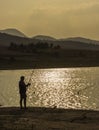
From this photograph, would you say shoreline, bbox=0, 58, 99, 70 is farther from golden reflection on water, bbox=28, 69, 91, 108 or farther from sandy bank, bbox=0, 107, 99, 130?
sandy bank, bbox=0, 107, 99, 130

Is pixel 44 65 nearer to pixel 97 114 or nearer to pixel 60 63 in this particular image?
pixel 60 63

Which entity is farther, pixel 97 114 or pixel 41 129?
pixel 97 114

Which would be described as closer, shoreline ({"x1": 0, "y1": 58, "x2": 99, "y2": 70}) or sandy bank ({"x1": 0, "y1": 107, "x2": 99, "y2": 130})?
sandy bank ({"x1": 0, "y1": 107, "x2": 99, "y2": 130})

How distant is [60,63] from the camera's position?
123 meters

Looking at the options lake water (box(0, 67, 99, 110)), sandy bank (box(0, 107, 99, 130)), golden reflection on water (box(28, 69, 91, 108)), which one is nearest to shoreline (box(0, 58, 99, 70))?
lake water (box(0, 67, 99, 110))

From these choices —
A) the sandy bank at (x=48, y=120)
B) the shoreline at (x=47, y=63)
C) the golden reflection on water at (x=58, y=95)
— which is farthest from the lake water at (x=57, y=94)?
the sandy bank at (x=48, y=120)

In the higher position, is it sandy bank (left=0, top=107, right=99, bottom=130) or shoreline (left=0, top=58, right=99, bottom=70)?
shoreline (left=0, top=58, right=99, bottom=70)

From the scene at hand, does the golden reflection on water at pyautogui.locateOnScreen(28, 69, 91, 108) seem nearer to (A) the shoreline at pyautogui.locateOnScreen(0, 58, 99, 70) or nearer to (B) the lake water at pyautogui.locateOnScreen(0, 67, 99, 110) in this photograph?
(B) the lake water at pyautogui.locateOnScreen(0, 67, 99, 110)

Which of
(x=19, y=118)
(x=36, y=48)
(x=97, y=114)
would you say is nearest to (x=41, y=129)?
(x=19, y=118)

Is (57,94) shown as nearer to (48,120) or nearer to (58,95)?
(58,95)

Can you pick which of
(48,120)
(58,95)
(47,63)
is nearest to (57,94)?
(58,95)

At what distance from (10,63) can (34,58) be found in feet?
25.7

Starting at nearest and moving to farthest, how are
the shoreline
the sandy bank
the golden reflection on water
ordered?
the sandy bank → the golden reflection on water → the shoreline

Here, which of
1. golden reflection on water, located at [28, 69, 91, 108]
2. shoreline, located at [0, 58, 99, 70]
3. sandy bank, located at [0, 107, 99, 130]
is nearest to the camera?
sandy bank, located at [0, 107, 99, 130]
